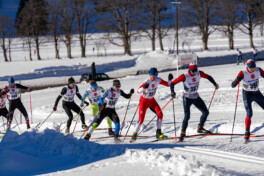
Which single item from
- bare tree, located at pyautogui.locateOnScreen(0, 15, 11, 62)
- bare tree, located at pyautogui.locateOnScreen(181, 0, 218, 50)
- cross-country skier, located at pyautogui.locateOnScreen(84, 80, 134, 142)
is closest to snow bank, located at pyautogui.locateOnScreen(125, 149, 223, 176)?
cross-country skier, located at pyautogui.locateOnScreen(84, 80, 134, 142)

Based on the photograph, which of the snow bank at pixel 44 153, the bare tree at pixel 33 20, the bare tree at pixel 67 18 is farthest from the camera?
the bare tree at pixel 33 20

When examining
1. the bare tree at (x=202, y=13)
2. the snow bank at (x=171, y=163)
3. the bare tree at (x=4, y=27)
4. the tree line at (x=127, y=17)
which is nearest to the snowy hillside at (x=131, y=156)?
the snow bank at (x=171, y=163)

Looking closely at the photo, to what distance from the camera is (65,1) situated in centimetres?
4862

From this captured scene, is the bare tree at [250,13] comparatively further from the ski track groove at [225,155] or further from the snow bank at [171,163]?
the snow bank at [171,163]

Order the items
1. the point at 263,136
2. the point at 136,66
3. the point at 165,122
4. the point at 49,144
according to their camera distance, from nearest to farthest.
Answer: the point at 49,144 → the point at 263,136 → the point at 165,122 → the point at 136,66

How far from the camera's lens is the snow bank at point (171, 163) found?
546 cm

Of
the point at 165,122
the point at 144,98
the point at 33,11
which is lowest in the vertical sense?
the point at 165,122

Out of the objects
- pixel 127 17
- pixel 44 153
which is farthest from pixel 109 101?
pixel 127 17

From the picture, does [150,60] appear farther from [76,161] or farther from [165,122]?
[76,161]

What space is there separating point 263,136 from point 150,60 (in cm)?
3436

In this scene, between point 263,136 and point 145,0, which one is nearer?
point 263,136

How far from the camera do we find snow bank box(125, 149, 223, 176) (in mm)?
5457

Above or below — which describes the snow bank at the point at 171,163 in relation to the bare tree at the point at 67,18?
below

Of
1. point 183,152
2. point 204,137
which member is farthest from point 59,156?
point 204,137
